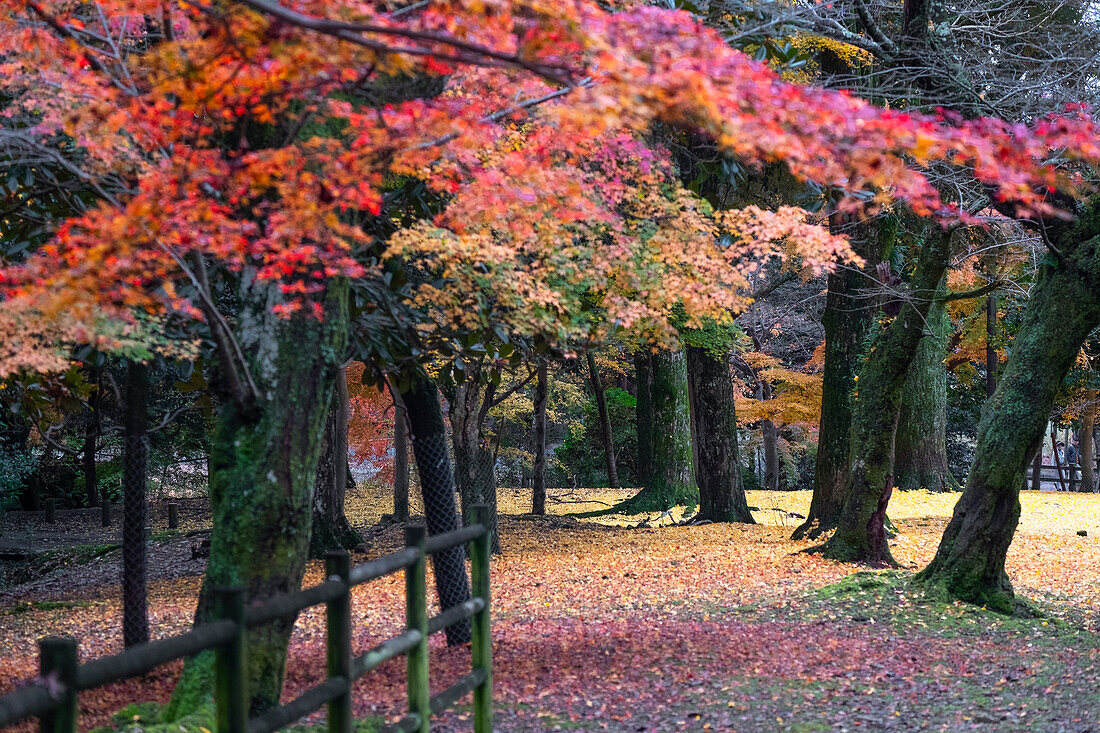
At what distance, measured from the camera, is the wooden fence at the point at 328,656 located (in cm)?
266

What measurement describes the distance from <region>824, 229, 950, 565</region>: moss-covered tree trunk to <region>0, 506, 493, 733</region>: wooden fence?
8.13 meters

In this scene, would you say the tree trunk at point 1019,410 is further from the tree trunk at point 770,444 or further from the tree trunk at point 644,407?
the tree trunk at point 770,444

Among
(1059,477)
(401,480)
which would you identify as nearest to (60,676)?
(401,480)

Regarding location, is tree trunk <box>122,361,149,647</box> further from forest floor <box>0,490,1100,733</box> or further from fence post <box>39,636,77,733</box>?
fence post <box>39,636,77,733</box>

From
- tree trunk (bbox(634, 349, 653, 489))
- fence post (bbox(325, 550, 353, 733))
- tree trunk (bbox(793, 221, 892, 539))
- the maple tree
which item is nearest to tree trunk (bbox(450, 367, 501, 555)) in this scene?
tree trunk (bbox(793, 221, 892, 539))

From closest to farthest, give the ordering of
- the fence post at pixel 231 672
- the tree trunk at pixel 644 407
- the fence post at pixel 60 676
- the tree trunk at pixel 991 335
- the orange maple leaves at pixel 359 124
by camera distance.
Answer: the fence post at pixel 60 676, the fence post at pixel 231 672, the orange maple leaves at pixel 359 124, the tree trunk at pixel 644 407, the tree trunk at pixel 991 335

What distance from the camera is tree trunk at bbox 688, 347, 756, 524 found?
61.2ft

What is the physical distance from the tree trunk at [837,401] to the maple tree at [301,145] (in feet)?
31.2

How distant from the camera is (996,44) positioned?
466 inches

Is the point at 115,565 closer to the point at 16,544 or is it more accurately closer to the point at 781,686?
the point at 16,544

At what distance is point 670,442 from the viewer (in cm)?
2053

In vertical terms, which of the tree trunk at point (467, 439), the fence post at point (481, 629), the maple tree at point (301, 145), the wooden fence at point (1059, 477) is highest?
the maple tree at point (301, 145)

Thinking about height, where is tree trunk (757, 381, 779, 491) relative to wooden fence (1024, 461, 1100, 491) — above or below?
above

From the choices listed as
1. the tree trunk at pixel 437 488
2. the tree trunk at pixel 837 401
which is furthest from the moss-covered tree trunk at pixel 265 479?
the tree trunk at pixel 837 401
